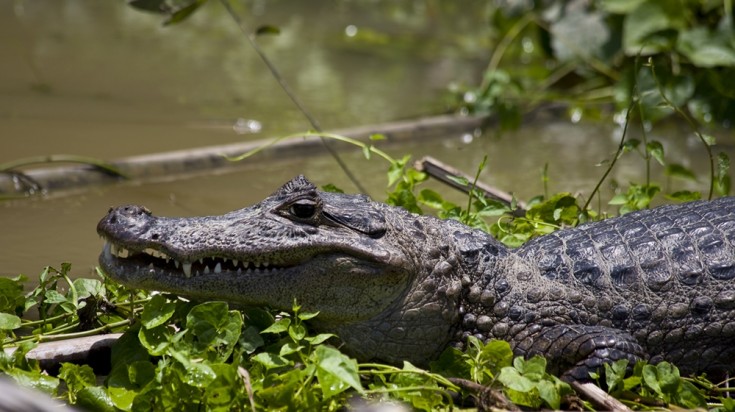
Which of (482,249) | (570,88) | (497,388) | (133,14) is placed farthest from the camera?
(133,14)

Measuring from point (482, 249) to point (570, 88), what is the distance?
241 inches

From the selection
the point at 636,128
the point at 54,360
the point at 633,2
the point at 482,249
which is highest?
the point at 633,2

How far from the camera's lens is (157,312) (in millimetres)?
3643

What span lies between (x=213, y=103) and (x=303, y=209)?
201 inches

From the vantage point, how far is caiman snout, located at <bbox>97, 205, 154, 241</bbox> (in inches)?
144

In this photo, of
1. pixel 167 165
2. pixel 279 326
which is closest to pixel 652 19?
pixel 167 165

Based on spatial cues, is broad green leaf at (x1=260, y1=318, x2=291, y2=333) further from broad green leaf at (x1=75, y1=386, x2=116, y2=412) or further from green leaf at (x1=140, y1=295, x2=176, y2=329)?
broad green leaf at (x1=75, y1=386, x2=116, y2=412)

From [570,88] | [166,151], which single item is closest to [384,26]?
[570,88]

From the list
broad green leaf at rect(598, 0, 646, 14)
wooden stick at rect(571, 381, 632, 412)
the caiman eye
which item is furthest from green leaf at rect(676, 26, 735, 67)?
the caiman eye

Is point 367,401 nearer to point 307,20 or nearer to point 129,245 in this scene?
point 129,245

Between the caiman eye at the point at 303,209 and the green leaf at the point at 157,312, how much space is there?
1.87ft

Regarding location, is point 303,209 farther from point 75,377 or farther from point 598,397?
point 598,397

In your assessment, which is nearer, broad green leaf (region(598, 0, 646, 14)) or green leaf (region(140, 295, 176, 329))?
green leaf (region(140, 295, 176, 329))

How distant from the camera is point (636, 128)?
890cm
